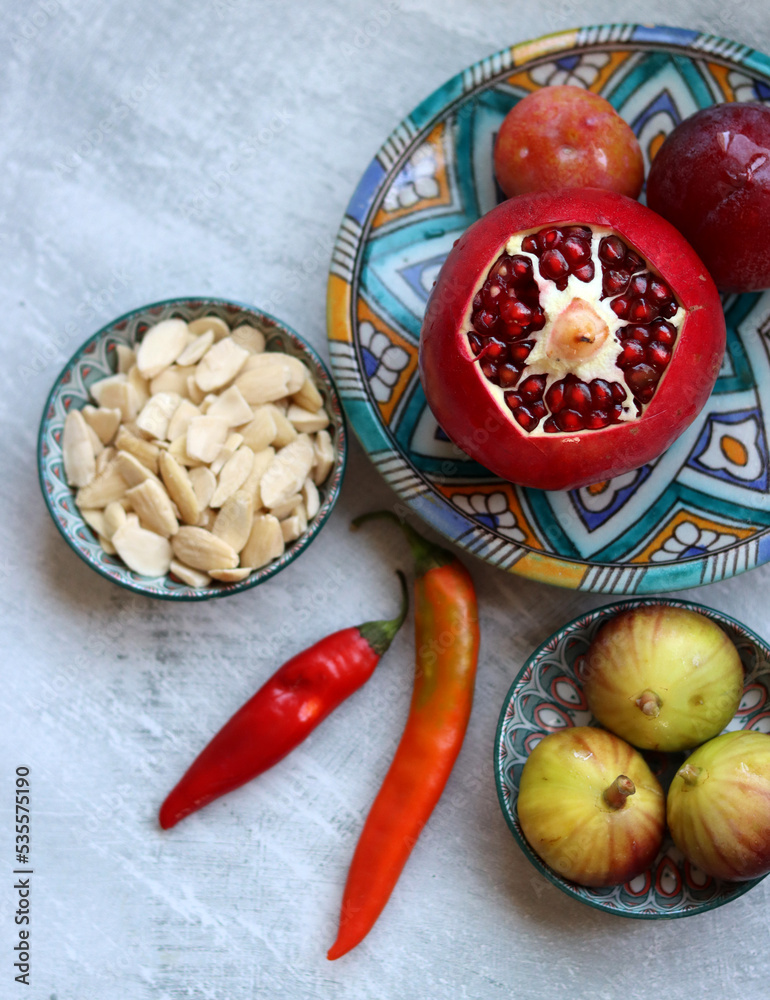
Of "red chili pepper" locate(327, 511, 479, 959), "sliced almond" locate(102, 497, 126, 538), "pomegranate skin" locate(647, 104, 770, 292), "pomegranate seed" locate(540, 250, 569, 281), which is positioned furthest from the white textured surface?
"pomegranate seed" locate(540, 250, 569, 281)

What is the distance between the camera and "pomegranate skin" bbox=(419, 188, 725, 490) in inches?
37.2

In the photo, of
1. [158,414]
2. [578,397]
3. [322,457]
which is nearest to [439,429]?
[322,457]

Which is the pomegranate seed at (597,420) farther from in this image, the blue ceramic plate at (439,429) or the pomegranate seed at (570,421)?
the blue ceramic plate at (439,429)

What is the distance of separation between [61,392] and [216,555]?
328mm

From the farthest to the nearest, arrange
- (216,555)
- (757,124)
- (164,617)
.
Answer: (164,617)
(216,555)
(757,124)

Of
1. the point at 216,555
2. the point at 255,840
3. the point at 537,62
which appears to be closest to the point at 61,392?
the point at 216,555

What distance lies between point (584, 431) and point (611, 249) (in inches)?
8.2

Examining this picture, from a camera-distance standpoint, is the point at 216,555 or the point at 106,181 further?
the point at 106,181

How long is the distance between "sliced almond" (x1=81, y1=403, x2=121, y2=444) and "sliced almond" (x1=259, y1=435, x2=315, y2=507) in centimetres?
23

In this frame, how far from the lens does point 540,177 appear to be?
1.09 m

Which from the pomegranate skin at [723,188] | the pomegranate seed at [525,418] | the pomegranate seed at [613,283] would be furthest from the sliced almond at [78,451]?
the pomegranate skin at [723,188]

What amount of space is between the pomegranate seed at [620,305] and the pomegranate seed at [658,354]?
0.05 meters

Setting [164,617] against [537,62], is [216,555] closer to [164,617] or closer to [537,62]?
[164,617]

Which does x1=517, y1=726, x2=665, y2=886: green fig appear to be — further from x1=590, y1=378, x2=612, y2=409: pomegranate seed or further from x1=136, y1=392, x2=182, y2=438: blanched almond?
x1=136, y1=392, x2=182, y2=438: blanched almond
